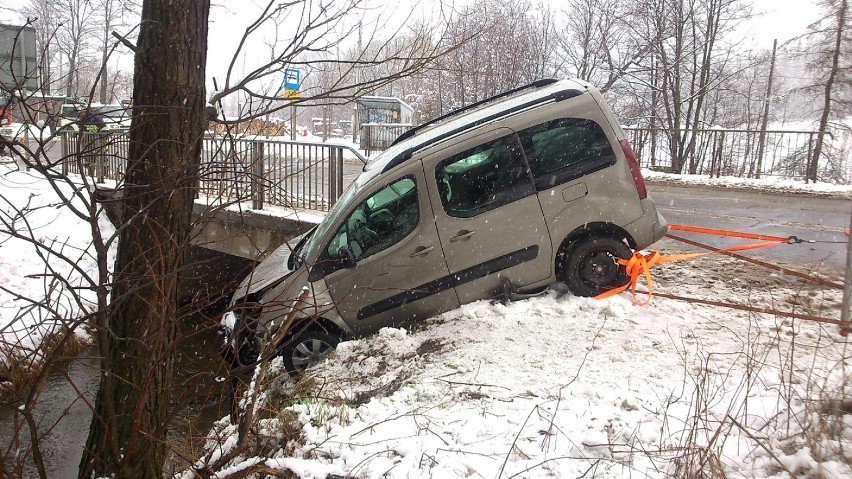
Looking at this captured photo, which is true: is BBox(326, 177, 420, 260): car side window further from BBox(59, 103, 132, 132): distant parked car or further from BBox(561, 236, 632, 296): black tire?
BBox(59, 103, 132, 132): distant parked car

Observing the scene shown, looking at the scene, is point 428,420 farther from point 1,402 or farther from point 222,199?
point 1,402

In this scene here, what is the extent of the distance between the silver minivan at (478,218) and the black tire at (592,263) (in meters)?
0.01

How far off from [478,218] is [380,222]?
38.4 inches

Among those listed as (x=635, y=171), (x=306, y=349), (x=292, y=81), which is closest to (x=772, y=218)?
(x=635, y=171)

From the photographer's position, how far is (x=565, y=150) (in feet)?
19.6

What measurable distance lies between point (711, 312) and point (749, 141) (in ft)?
37.6

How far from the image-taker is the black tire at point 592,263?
6078mm

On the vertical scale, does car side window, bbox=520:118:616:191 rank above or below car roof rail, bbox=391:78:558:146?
below

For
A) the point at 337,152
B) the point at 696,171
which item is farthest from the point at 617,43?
the point at 337,152

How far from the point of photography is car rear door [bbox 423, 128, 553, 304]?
5918 mm

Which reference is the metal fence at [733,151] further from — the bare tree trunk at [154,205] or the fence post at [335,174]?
the bare tree trunk at [154,205]

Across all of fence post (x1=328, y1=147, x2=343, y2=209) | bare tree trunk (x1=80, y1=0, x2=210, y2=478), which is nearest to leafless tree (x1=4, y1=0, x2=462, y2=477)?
bare tree trunk (x1=80, y1=0, x2=210, y2=478)

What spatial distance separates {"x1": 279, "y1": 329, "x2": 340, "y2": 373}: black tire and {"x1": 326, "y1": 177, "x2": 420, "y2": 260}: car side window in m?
0.80

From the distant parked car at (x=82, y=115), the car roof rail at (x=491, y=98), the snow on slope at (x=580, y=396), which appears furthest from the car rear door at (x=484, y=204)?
the distant parked car at (x=82, y=115)
